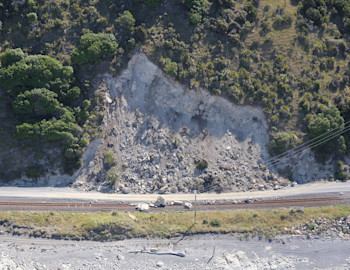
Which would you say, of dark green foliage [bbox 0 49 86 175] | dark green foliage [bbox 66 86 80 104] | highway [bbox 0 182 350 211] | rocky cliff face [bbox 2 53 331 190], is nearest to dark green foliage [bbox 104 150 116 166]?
rocky cliff face [bbox 2 53 331 190]

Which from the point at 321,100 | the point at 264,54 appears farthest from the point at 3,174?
the point at 321,100

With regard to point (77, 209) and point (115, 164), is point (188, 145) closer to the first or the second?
point (115, 164)

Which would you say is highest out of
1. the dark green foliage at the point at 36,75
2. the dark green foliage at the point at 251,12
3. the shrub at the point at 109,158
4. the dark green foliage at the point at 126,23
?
the dark green foliage at the point at 251,12

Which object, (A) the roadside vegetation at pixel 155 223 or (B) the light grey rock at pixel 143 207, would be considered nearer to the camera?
(A) the roadside vegetation at pixel 155 223

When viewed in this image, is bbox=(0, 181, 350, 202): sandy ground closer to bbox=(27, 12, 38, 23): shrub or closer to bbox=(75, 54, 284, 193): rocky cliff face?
bbox=(75, 54, 284, 193): rocky cliff face

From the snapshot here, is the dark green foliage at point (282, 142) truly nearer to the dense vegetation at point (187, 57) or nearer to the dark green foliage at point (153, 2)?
the dense vegetation at point (187, 57)

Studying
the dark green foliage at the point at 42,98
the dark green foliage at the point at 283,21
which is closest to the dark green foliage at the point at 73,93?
the dark green foliage at the point at 42,98
